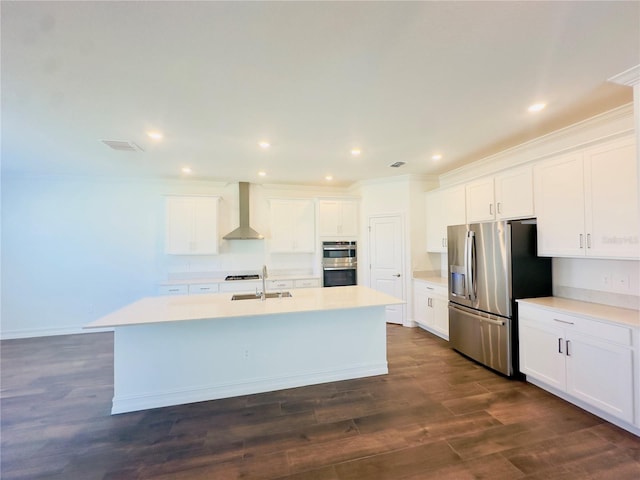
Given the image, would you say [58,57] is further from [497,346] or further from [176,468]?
[497,346]

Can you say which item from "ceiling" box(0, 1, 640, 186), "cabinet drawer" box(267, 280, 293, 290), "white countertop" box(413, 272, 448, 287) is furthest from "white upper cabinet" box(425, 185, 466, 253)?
"cabinet drawer" box(267, 280, 293, 290)

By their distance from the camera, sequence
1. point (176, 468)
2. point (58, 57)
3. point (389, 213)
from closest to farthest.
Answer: point (58, 57) < point (176, 468) < point (389, 213)

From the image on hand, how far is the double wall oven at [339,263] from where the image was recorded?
530 centimetres

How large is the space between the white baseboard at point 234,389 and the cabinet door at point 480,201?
2.42 metres

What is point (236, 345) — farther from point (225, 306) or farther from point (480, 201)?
point (480, 201)

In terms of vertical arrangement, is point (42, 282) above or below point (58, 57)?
below

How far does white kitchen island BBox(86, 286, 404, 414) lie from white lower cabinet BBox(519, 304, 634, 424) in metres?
1.50

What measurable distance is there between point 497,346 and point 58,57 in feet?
15.4

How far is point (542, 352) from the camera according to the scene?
2684 millimetres

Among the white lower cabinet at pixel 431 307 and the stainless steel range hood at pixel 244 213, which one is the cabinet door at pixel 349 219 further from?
the stainless steel range hood at pixel 244 213

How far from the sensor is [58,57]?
171cm

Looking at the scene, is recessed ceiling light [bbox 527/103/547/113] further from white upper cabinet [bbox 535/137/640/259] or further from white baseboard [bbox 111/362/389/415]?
white baseboard [bbox 111/362/389/415]

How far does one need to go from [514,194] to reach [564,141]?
2.38 feet

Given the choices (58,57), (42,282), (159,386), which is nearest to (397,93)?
(58,57)
